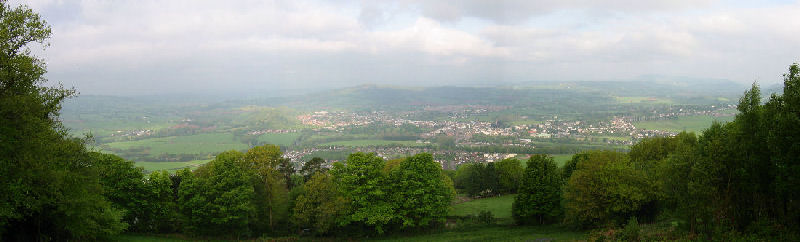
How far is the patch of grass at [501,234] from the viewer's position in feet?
73.8

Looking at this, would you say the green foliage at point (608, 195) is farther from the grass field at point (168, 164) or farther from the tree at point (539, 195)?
the grass field at point (168, 164)

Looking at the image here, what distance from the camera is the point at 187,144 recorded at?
4385 inches

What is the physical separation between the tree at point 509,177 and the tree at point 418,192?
22238 millimetres

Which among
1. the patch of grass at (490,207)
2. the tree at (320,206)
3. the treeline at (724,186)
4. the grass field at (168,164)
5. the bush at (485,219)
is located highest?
the treeline at (724,186)

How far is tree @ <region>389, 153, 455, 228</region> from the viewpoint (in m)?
26.6

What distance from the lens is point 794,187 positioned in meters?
12.1

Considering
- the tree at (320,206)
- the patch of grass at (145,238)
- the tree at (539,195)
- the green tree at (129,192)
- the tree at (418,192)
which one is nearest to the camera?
the patch of grass at (145,238)

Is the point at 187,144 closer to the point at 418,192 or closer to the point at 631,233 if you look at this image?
the point at 418,192

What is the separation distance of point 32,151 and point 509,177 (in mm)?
45490

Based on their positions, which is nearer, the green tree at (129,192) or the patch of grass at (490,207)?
the green tree at (129,192)

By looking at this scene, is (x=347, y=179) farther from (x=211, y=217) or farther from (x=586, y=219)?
(x=586, y=219)

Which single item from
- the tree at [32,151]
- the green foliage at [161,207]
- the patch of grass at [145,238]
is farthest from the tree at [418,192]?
the tree at [32,151]

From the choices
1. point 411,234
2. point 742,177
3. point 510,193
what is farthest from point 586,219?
point 510,193

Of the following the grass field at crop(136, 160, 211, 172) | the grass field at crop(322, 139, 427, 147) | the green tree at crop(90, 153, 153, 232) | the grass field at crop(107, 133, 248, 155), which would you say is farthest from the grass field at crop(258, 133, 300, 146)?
the green tree at crop(90, 153, 153, 232)
